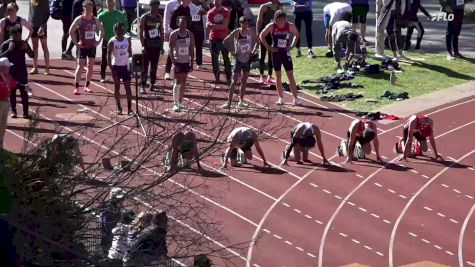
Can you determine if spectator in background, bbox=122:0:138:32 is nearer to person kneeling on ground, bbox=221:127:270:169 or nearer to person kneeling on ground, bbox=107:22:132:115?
person kneeling on ground, bbox=107:22:132:115

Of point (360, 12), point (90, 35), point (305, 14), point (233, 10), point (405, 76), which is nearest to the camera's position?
point (90, 35)

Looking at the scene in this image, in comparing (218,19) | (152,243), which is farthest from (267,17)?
(152,243)

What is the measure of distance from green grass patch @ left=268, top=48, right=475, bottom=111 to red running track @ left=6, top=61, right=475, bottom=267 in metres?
2.11

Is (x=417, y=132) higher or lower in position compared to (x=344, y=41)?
lower

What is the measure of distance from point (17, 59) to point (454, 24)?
1069 centimetres

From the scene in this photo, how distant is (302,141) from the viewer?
2000 cm

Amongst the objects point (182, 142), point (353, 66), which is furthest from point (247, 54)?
point (182, 142)

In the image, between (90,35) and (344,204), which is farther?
(90,35)

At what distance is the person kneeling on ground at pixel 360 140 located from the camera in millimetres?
20297

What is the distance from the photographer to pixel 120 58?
2181 centimetres

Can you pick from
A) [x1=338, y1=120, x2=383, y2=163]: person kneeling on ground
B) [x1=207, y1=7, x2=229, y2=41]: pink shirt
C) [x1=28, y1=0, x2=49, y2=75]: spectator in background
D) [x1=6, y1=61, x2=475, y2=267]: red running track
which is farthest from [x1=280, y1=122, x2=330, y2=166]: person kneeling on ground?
[x1=28, y1=0, x2=49, y2=75]: spectator in background

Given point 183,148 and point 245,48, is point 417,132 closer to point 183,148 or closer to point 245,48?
point 245,48

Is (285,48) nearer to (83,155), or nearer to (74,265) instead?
(83,155)

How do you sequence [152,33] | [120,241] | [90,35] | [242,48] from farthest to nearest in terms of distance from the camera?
[152,33] → [90,35] → [242,48] → [120,241]
